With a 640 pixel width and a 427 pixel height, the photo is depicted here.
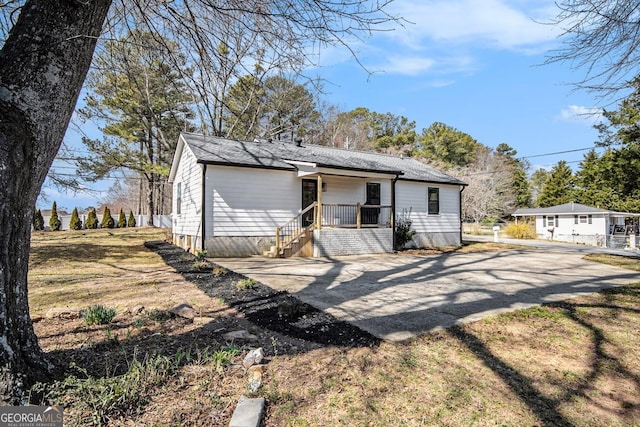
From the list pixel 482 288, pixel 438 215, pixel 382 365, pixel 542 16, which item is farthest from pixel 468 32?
pixel 438 215

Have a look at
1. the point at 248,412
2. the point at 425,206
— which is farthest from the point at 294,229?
the point at 248,412

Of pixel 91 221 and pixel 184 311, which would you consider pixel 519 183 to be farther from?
pixel 184 311

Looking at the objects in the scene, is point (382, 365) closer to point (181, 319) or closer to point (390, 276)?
point (181, 319)

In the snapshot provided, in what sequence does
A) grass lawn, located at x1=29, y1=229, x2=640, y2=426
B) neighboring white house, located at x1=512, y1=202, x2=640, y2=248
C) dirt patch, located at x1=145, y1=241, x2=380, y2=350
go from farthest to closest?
neighboring white house, located at x1=512, y1=202, x2=640, y2=248, dirt patch, located at x1=145, y1=241, x2=380, y2=350, grass lawn, located at x1=29, y1=229, x2=640, y2=426

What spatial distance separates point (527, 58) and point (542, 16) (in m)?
0.63

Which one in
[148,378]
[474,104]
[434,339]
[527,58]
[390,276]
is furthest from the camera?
[474,104]

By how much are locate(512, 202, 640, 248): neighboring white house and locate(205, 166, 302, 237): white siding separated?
25327 mm

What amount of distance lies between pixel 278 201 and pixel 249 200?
1.12m

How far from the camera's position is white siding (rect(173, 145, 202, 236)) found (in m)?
11.8

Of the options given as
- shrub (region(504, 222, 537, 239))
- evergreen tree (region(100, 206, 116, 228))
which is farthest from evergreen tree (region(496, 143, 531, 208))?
evergreen tree (region(100, 206, 116, 228))

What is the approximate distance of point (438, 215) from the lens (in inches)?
651

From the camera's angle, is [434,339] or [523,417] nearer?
[523,417]

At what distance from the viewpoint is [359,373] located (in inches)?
111

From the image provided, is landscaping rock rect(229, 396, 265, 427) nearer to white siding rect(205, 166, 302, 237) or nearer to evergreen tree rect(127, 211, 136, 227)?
white siding rect(205, 166, 302, 237)
